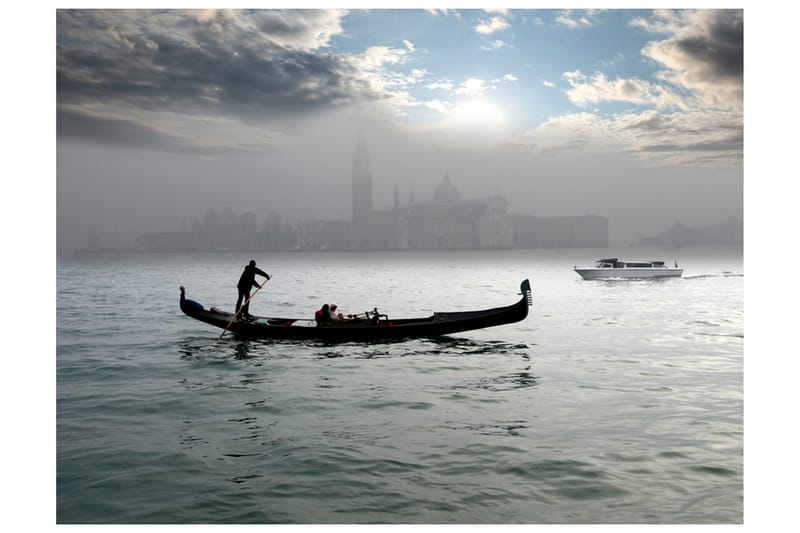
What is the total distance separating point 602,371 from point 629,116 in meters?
11.5

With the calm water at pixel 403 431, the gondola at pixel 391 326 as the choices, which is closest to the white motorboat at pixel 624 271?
the calm water at pixel 403 431

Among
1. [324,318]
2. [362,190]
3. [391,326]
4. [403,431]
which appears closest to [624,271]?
[391,326]

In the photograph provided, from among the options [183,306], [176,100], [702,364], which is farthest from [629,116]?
[176,100]

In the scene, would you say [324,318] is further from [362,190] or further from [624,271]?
[362,190]

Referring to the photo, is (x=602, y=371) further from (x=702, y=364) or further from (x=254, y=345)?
(x=254, y=345)

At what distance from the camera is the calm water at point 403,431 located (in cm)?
601

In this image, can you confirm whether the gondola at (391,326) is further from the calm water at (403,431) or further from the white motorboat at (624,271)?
the white motorboat at (624,271)

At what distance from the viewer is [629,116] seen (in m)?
21.3

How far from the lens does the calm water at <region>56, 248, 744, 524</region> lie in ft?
19.7

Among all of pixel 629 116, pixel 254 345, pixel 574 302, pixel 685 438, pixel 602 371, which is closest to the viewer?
pixel 685 438

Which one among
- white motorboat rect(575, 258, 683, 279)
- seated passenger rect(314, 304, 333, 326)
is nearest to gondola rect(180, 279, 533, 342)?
seated passenger rect(314, 304, 333, 326)

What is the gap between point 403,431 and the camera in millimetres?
8438

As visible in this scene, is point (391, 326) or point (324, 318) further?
point (324, 318)

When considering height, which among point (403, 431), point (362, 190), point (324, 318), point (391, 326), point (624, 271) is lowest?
point (403, 431)
